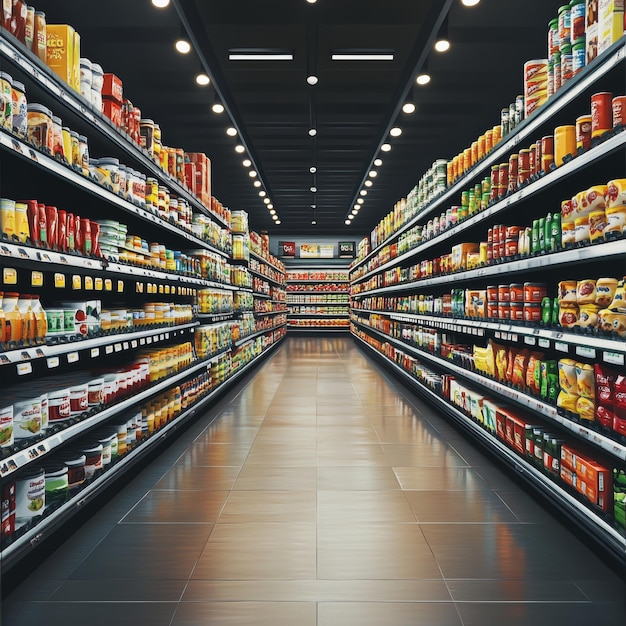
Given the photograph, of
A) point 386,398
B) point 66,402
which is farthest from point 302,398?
point 66,402

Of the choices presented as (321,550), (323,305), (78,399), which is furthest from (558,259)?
(323,305)

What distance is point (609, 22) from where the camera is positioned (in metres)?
2.35

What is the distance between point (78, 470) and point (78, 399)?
359 mm

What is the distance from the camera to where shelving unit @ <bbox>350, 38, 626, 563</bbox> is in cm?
238

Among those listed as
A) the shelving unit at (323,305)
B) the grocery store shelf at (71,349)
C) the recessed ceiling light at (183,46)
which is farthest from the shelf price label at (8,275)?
the shelving unit at (323,305)

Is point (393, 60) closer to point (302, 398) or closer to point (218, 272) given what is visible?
point (218, 272)

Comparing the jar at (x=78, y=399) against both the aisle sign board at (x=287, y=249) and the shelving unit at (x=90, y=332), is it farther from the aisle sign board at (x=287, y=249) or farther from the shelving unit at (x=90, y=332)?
the aisle sign board at (x=287, y=249)

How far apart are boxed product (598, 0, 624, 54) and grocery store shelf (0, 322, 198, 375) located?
2791 mm

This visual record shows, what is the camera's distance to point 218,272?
6.55 metres

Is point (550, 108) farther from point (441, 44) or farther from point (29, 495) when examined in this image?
point (29, 495)

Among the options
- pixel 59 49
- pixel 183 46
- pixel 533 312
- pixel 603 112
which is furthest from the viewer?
pixel 183 46

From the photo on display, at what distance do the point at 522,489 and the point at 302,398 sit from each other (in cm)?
371

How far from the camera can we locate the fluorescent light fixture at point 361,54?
5602mm

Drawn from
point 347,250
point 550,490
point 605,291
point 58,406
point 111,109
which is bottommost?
point 550,490
